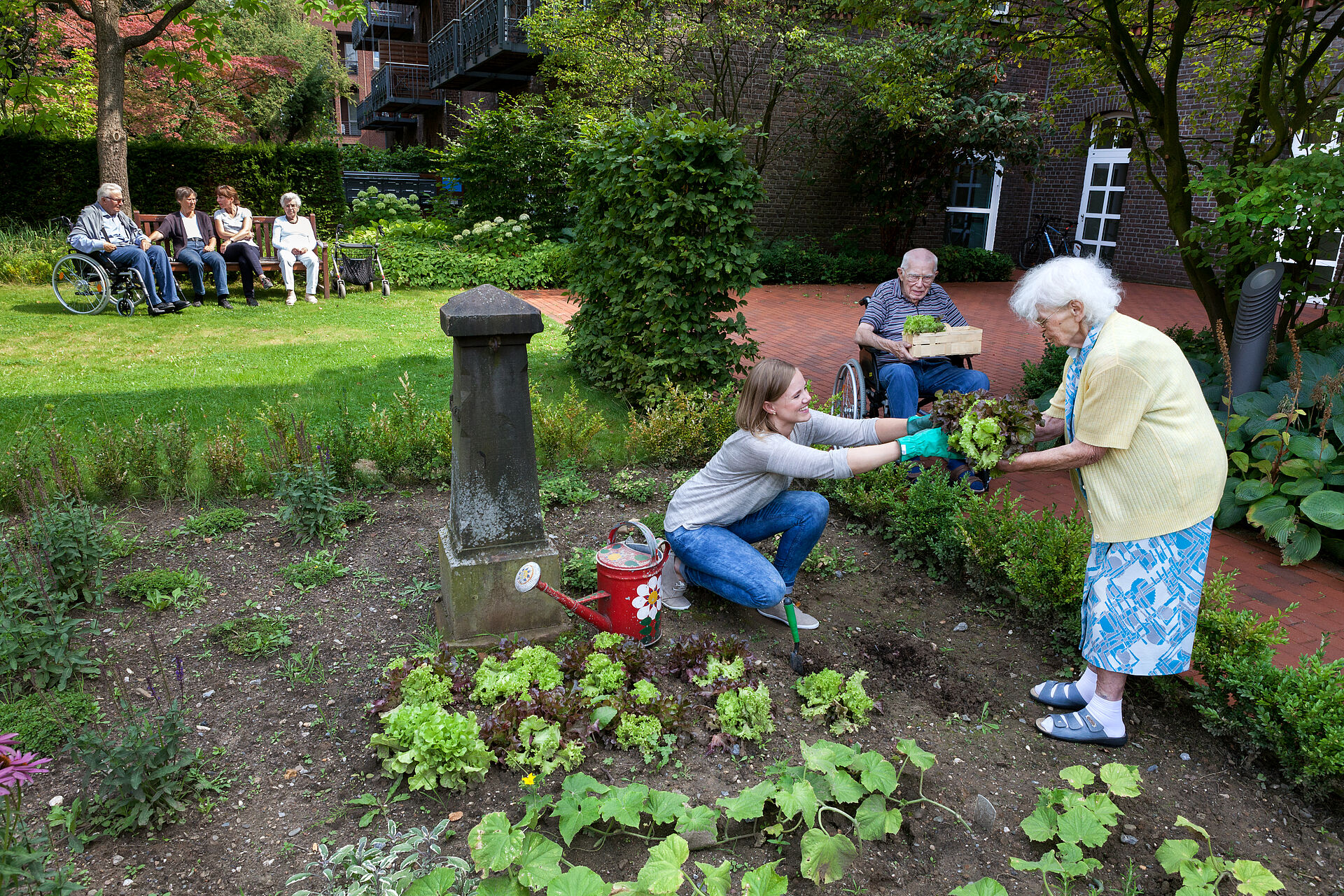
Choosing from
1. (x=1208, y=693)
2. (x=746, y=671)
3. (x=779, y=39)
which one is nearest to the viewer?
(x=1208, y=693)

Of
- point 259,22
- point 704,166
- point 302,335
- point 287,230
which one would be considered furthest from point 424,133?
point 704,166

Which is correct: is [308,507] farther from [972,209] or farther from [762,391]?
[972,209]

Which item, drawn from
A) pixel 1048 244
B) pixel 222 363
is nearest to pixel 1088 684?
pixel 222 363

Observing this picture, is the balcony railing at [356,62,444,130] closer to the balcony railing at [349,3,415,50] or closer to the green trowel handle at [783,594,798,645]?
the balcony railing at [349,3,415,50]

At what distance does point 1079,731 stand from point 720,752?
4.28 ft

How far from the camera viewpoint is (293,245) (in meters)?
10.8

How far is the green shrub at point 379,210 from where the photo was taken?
14891 mm

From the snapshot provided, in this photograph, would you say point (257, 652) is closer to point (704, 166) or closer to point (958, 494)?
point (958, 494)

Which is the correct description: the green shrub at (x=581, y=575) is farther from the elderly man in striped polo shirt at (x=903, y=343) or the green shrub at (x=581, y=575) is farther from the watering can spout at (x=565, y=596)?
the elderly man in striped polo shirt at (x=903, y=343)

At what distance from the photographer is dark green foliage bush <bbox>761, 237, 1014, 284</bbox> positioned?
14.8 meters

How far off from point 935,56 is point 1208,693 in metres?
14.5

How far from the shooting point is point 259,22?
27500mm

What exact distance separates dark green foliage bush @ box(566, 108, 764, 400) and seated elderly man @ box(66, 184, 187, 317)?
581 centimetres

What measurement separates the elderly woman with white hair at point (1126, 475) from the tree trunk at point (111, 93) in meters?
11.3
